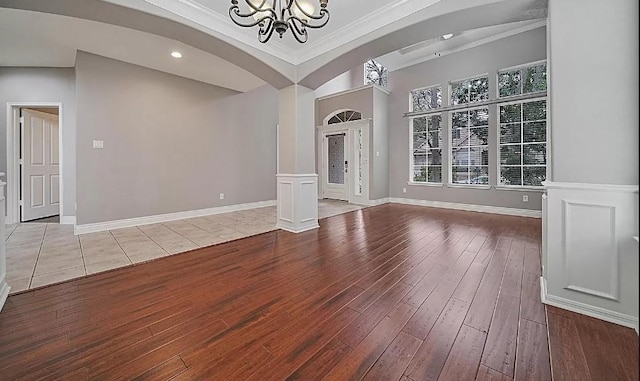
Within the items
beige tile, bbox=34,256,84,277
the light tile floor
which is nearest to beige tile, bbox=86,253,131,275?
the light tile floor

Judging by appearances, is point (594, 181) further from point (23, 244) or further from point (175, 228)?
point (23, 244)

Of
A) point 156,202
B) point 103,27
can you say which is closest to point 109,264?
point 156,202

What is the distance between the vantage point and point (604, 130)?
5.38ft

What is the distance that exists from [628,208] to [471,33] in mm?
5015

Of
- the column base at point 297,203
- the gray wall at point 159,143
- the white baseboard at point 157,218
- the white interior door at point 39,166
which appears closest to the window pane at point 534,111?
the column base at point 297,203

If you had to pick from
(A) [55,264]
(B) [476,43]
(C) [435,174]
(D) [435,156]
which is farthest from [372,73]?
(A) [55,264]

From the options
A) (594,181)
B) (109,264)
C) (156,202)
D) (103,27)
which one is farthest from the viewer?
(156,202)

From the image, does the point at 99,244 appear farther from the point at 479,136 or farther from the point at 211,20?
the point at 479,136

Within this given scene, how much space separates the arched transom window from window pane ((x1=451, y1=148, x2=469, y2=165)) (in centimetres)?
248

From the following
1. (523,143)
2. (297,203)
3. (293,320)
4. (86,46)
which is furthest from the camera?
(523,143)

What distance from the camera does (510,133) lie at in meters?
5.25

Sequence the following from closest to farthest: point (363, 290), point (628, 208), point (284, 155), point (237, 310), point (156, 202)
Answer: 1. point (628, 208)
2. point (237, 310)
3. point (363, 290)
4. point (284, 155)
5. point (156, 202)

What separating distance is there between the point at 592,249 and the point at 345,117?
20.7 ft

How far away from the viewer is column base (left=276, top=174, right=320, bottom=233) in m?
4.06
